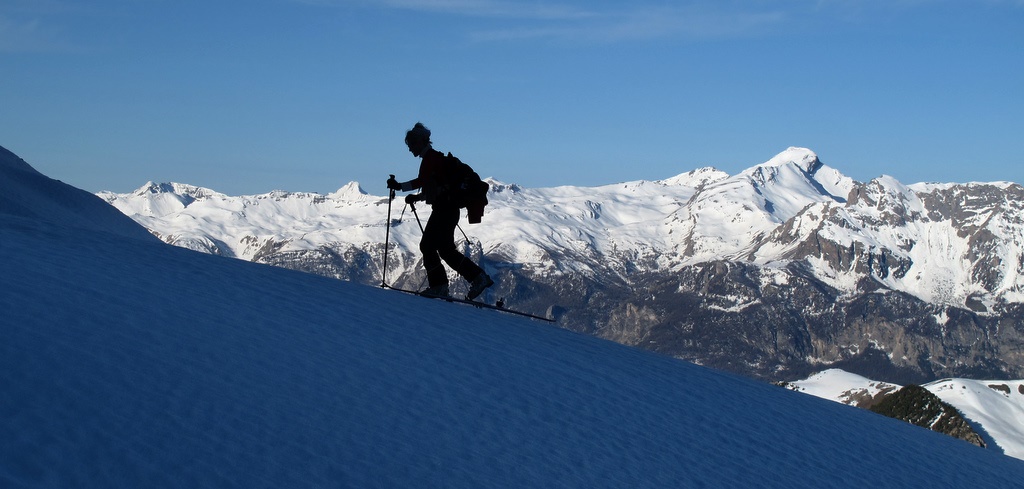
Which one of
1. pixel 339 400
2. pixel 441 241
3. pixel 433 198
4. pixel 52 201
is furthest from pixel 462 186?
pixel 52 201

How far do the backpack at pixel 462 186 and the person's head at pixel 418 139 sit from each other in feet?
1.66

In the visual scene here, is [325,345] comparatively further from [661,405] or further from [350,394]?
[661,405]

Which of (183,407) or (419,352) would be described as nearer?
(183,407)

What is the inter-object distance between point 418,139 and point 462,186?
4.25 feet

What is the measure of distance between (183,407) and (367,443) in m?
2.09

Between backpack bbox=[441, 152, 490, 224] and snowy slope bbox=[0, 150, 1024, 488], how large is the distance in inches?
83.9

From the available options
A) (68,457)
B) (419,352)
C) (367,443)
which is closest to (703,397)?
(419,352)

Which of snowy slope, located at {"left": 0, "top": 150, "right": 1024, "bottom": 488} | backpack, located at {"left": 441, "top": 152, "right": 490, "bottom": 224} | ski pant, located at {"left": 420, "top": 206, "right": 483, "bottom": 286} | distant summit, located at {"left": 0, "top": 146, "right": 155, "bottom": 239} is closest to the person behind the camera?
snowy slope, located at {"left": 0, "top": 150, "right": 1024, "bottom": 488}

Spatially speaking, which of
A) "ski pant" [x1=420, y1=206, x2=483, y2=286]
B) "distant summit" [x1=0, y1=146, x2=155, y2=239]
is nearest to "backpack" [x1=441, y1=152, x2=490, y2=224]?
"ski pant" [x1=420, y1=206, x2=483, y2=286]

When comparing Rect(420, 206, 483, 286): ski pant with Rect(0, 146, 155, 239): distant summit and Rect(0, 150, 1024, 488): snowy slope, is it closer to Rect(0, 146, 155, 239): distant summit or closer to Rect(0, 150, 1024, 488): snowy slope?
Rect(0, 150, 1024, 488): snowy slope

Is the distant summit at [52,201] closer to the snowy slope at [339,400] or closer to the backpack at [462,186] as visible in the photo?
the snowy slope at [339,400]

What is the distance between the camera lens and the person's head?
20.8 meters

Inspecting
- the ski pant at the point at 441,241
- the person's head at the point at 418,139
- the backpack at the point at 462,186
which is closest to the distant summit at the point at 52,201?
the ski pant at the point at 441,241

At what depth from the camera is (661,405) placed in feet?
57.3
